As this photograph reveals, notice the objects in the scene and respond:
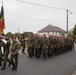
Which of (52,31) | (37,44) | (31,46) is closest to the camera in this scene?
(37,44)

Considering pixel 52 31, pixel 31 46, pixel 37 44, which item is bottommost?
pixel 31 46

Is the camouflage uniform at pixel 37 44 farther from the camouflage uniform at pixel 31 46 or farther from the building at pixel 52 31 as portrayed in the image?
the building at pixel 52 31

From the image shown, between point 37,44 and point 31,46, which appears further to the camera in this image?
point 31,46

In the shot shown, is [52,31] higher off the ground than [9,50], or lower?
higher

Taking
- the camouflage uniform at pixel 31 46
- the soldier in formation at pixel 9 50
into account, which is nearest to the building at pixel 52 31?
the camouflage uniform at pixel 31 46

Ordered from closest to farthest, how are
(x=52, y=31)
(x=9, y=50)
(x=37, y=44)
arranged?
(x=9, y=50) < (x=37, y=44) < (x=52, y=31)

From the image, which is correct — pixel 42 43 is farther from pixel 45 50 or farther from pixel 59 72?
pixel 59 72

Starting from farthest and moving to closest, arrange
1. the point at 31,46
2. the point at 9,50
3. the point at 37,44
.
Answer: the point at 31,46 < the point at 37,44 < the point at 9,50

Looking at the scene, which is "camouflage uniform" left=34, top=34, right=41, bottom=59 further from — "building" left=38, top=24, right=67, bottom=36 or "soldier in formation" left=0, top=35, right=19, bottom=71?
"building" left=38, top=24, right=67, bottom=36

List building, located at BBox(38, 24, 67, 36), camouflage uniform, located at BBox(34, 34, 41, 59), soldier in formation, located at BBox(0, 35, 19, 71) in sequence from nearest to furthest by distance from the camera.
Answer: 1. soldier in formation, located at BBox(0, 35, 19, 71)
2. camouflage uniform, located at BBox(34, 34, 41, 59)
3. building, located at BBox(38, 24, 67, 36)

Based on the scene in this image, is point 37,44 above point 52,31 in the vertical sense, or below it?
below

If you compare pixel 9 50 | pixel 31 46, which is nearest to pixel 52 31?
pixel 31 46

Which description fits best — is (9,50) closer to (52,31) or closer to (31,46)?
(31,46)

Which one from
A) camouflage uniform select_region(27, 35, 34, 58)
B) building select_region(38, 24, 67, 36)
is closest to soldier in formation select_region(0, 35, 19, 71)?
camouflage uniform select_region(27, 35, 34, 58)
